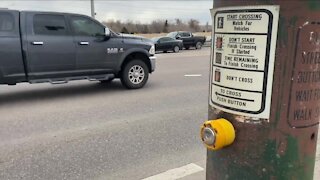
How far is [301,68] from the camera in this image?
4.32 feet

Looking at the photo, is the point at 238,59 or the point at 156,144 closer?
the point at 238,59

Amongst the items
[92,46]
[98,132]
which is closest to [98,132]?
[98,132]

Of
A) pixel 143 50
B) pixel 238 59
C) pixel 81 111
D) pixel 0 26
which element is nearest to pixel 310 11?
pixel 238 59

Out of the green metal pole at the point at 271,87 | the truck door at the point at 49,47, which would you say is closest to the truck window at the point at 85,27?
the truck door at the point at 49,47

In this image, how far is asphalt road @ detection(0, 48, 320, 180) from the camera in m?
3.99

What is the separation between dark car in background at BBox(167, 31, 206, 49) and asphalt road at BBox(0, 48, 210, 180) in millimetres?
20929

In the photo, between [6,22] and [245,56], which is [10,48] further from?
[245,56]

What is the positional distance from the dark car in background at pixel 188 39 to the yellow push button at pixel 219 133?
27.5 m

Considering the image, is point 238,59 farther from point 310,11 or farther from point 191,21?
point 191,21

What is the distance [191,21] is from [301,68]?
74.7 metres

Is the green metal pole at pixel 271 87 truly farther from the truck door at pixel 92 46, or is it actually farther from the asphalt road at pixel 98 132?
the truck door at pixel 92 46

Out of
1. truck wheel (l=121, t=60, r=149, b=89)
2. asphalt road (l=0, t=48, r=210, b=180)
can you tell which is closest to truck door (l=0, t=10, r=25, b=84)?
asphalt road (l=0, t=48, r=210, b=180)

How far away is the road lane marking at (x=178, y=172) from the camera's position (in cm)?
369

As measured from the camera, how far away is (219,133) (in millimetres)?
1404
